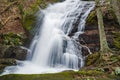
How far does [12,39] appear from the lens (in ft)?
51.5

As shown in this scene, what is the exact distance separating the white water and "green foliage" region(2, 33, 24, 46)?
79 cm

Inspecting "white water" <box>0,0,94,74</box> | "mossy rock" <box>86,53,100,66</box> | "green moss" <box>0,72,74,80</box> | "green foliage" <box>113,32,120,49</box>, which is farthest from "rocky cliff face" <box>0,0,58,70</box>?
"green foliage" <box>113,32,120,49</box>

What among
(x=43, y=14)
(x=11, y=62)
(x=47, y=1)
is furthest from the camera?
(x=47, y=1)

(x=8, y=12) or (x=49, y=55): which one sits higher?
(x=8, y=12)

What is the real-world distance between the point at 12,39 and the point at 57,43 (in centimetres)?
268

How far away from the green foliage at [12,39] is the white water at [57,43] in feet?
2.61

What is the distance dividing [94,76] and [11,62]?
529 cm

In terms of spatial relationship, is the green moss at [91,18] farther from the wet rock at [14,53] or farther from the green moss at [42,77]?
the green moss at [42,77]

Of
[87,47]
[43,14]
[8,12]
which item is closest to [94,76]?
[87,47]

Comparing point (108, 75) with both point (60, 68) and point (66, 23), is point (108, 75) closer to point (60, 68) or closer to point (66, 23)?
point (60, 68)

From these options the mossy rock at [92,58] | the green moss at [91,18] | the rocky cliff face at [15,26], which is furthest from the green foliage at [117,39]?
the rocky cliff face at [15,26]

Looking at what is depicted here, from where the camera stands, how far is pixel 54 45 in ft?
49.6

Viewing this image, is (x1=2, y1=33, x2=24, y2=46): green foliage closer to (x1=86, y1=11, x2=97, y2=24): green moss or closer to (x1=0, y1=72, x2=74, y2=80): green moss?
(x1=86, y1=11, x2=97, y2=24): green moss

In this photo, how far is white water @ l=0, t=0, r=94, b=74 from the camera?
13.4 meters
